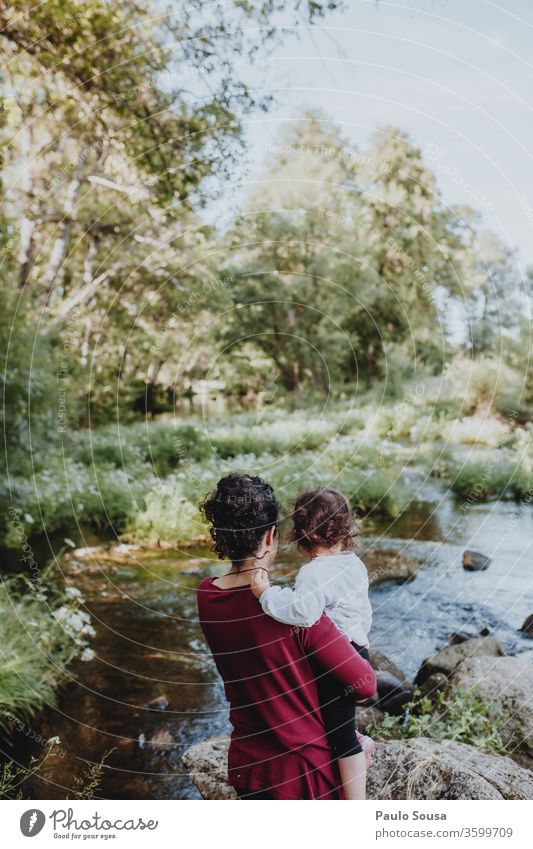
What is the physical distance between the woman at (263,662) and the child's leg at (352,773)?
37 millimetres

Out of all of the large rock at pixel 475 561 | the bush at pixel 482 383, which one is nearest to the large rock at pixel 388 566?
the large rock at pixel 475 561

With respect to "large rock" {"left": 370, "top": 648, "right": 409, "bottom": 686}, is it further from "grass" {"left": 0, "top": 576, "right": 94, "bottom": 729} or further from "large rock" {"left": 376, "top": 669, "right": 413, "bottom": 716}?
"grass" {"left": 0, "top": 576, "right": 94, "bottom": 729}

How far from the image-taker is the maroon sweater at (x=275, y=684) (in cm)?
164

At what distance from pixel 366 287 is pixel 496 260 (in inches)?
125

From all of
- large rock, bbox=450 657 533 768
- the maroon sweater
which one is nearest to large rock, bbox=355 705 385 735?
large rock, bbox=450 657 533 768

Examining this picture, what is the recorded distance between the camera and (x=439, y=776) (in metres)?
2.21

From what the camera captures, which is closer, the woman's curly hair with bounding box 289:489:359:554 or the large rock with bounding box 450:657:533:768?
the woman's curly hair with bounding box 289:489:359:554

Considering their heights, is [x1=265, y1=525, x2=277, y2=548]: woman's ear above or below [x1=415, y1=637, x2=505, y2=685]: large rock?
above

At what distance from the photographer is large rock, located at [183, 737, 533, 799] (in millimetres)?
2176

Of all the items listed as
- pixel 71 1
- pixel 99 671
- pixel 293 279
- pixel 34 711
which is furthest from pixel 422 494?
pixel 71 1

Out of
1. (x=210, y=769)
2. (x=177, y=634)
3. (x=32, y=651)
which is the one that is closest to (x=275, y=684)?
(x=210, y=769)

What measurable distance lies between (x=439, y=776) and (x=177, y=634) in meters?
2.65

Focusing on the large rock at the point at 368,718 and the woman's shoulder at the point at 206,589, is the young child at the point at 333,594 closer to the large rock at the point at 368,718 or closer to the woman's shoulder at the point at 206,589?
the woman's shoulder at the point at 206,589

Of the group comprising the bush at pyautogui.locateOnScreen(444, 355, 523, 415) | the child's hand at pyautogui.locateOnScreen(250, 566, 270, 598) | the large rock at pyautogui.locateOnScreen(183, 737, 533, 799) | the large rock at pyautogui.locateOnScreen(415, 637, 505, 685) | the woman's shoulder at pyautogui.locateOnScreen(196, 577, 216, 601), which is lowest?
the large rock at pyautogui.locateOnScreen(415, 637, 505, 685)
